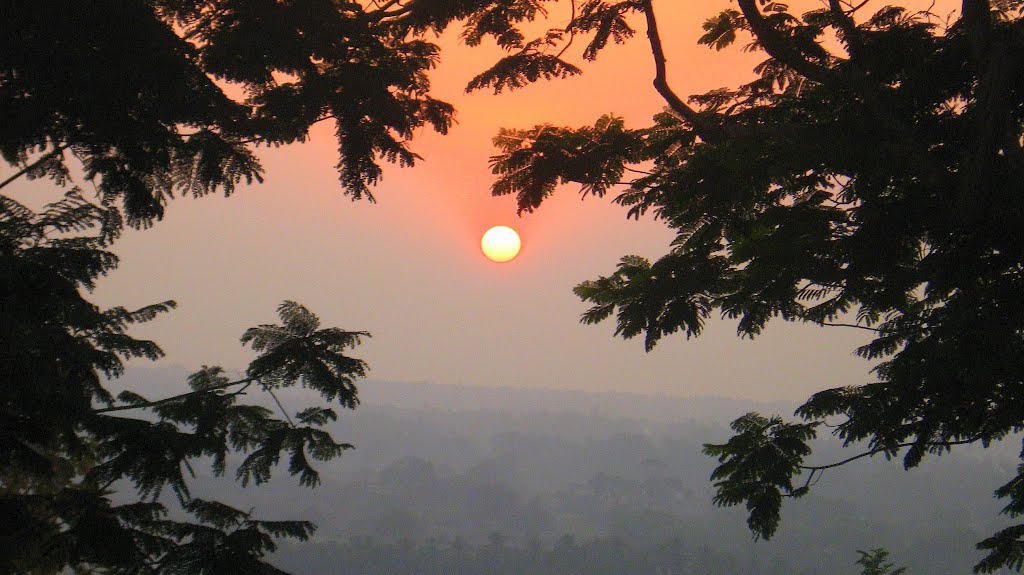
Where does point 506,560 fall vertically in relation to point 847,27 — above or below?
below

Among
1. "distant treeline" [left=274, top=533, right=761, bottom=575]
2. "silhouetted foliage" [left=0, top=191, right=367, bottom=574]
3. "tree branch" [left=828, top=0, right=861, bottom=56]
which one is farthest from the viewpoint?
"distant treeline" [left=274, top=533, right=761, bottom=575]

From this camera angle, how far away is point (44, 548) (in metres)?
4.48

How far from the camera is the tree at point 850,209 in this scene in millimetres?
4820

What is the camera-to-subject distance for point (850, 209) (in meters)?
5.67

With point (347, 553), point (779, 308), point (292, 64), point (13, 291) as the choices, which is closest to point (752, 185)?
point (779, 308)

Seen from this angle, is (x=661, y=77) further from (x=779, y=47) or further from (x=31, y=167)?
(x=31, y=167)

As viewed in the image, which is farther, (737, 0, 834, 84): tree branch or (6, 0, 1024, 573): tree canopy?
(737, 0, 834, 84): tree branch

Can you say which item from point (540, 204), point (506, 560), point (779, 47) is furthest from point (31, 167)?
point (506, 560)

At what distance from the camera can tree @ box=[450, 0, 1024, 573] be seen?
4.82 m

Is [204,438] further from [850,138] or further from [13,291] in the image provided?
[850,138]

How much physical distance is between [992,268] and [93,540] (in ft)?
21.7

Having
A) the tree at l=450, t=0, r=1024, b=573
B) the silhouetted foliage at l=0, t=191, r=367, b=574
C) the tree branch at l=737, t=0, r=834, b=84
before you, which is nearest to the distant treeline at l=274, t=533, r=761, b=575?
the silhouetted foliage at l=0, t=191, r=367, b=574

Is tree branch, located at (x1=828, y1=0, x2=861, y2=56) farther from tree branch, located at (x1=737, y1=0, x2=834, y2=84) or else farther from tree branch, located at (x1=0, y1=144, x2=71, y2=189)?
tree branch, located at (x1=0, y1=144, x2=71, y2=189)

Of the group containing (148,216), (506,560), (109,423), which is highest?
(148,216)
